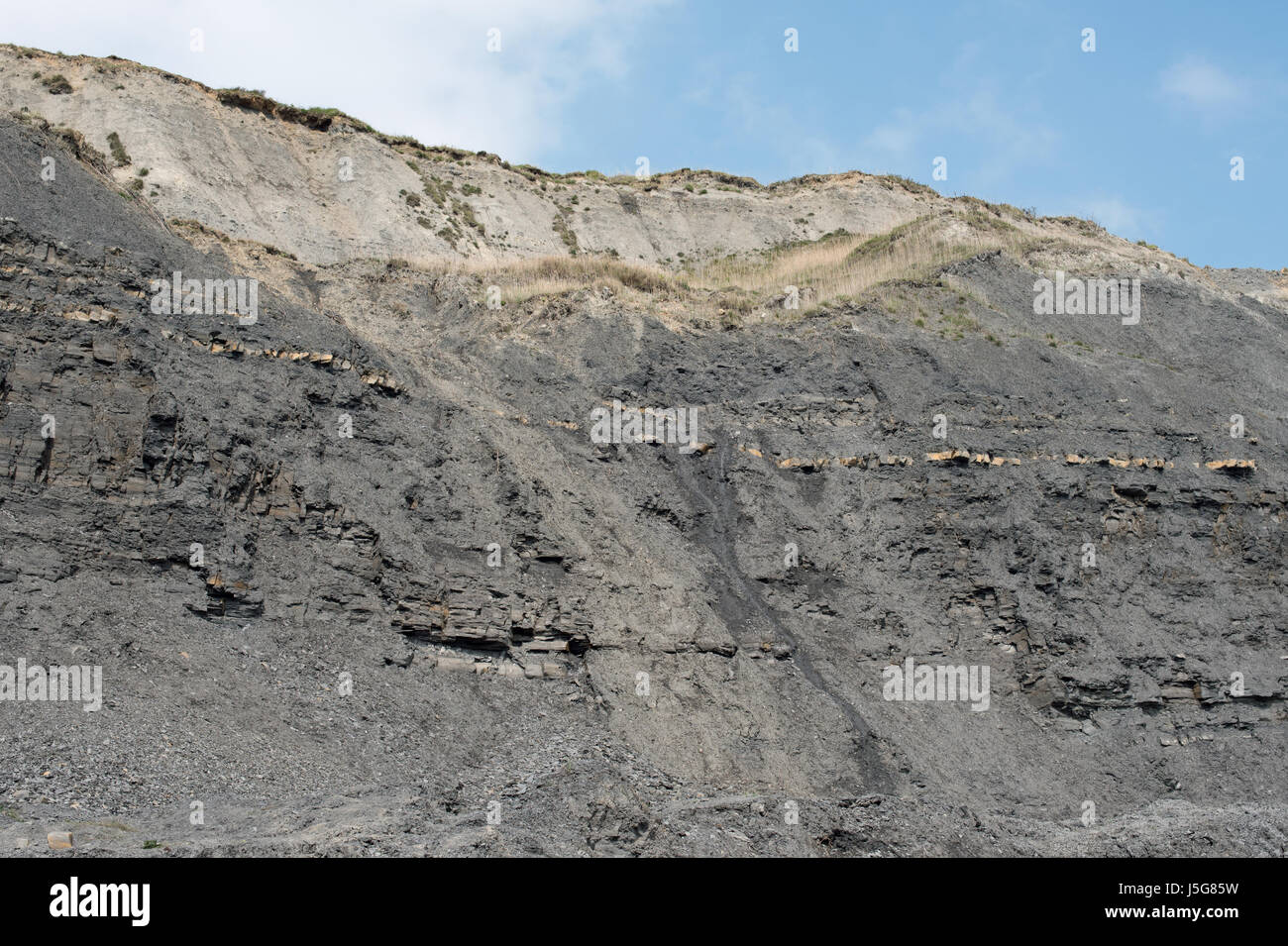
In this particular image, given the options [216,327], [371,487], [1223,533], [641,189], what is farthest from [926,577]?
[641,189]

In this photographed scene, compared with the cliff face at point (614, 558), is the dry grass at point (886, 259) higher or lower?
higher

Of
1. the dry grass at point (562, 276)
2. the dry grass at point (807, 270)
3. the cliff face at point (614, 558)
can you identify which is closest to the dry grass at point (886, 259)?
the dry grass at point (807, 270)

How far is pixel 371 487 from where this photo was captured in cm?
2092

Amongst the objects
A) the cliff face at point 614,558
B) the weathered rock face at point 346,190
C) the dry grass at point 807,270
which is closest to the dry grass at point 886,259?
the dry grass at point 807,270

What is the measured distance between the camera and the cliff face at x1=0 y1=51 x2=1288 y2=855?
50.2ft

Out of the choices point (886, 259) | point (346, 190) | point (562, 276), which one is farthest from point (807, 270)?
point (346, 190)

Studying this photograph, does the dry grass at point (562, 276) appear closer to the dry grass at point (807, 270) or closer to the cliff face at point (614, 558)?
the dry grass at point (807, 270)

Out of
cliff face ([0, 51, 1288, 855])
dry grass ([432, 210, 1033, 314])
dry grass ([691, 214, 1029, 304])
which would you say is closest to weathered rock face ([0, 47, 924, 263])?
dry grass ([432, 210, 1033, 314])

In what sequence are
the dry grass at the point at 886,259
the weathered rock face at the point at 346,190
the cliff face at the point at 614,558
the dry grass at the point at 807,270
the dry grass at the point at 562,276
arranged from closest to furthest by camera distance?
1. the cliff face at the point at 614,558
2. the dry grass at the point at 562,276
3. the dry grass at the point at 807,270
4. the dry grass at the point at 886,259
5. the weathered rock face at the point at 346,190

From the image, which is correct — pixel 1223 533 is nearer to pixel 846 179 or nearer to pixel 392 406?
pixel 392 406

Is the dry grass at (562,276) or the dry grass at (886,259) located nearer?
the dry grass at (562,276)

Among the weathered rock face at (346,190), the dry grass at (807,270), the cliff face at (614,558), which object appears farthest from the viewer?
the weathered rock face at (346,190)

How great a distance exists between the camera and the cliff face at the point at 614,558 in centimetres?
1530

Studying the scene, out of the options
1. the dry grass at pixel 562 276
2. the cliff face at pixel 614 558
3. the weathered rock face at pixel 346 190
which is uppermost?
the weathered rock face at pixel 346 190
